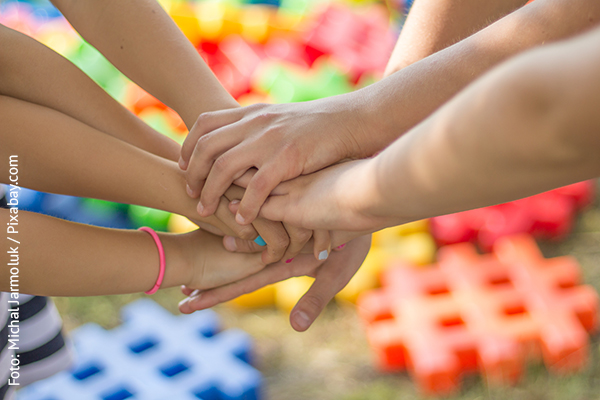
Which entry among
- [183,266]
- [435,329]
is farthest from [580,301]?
[183,266]

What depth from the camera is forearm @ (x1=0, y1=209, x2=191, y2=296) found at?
75cm

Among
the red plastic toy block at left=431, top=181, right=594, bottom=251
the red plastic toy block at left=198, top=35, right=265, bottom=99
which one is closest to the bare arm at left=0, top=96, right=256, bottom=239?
the red plastic toy block at left=431, top=181, right=594, bottom=251

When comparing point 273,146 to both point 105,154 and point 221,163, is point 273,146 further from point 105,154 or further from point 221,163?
point 105,154

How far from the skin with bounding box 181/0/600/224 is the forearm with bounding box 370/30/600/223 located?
0.86 feet

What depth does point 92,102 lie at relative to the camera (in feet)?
2.94

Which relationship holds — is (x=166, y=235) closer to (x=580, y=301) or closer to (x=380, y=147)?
(x=380, y=147)

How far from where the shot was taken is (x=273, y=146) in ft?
2.77

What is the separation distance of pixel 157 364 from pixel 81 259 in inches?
24.7

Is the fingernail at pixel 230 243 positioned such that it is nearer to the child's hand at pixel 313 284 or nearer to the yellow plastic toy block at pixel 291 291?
the child's hand at pixel 313 284

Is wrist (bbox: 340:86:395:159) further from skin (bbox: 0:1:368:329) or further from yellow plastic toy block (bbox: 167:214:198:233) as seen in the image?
yellow plastic toy block (bbox: 167:214:198:233)

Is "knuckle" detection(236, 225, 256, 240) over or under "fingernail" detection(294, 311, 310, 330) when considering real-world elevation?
over

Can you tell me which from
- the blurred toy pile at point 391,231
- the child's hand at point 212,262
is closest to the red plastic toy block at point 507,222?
the blurred toy pile at point 391,231

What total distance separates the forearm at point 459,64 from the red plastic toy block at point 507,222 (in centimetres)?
99

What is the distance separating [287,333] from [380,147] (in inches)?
35.2
